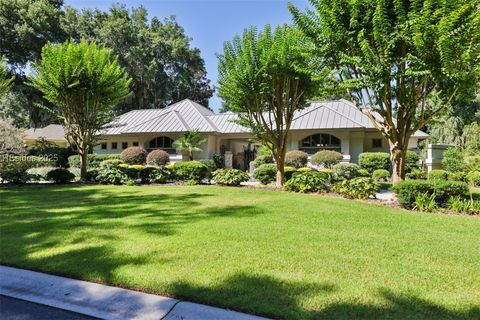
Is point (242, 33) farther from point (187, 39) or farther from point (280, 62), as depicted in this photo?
point (187, 39)

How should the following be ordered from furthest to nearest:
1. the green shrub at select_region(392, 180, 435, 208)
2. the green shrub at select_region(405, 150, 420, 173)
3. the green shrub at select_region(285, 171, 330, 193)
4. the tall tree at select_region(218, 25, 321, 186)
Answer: the green shrub at select_region(405, 150, 420, 173)
the tall tree at select_region(218, 25, 321, 186)
the green shrub at select_region(285, 171, 330, 193)
the green shrub at select_region(392, 180, 435, 208)

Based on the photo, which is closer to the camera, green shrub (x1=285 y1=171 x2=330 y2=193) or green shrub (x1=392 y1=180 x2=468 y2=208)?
green shrub (x1=392 y1=180 x2=468 y2=208)

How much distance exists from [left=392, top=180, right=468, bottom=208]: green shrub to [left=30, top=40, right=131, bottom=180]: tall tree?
42.7 feet

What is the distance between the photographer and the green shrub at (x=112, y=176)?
15102 mm

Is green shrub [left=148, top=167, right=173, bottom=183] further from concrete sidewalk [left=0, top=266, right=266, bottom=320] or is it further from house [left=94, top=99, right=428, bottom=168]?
concrete sidewalk [left=0, top=266, right=266, bottom=320]

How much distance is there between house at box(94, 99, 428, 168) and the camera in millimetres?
21855

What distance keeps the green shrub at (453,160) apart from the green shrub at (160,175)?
13775 mm

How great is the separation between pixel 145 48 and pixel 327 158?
82.9 feet

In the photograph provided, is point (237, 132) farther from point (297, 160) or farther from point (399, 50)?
point (399, 50)

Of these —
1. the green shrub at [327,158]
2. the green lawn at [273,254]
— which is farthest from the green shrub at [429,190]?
the green shrub at [327,158]

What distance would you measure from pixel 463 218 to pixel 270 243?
519 centimetres

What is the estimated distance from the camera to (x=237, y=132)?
2439 centimetres

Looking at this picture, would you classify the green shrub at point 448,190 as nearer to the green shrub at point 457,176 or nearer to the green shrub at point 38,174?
the green shrub at point 457,176

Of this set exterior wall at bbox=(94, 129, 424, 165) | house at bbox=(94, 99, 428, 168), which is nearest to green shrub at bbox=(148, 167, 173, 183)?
exterior wall at bbox=(94, 129, 424, 165)
